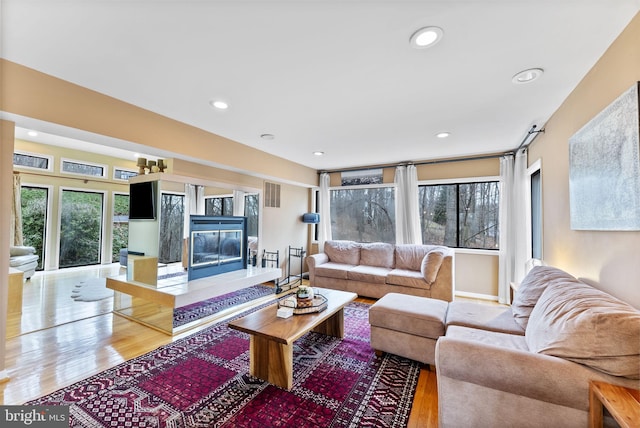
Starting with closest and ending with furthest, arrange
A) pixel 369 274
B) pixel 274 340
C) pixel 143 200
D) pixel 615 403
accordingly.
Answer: pixel 615 403 < pixel 274 340 < pixel 143 200 < pixel 369 274

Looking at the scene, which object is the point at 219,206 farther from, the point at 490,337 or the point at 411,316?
the point at 490,337

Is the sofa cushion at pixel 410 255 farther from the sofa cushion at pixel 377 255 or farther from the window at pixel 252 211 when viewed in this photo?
the window at pixel 252 211

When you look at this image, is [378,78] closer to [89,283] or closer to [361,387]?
[361,387]

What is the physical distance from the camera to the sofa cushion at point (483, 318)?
6.61 ft

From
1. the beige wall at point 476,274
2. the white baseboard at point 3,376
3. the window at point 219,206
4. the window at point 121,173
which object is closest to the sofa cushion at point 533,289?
the beige wall at point 476,274

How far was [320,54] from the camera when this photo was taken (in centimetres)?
173

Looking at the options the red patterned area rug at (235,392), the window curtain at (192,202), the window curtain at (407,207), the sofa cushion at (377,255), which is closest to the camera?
the red patterned area rug at (235,392)

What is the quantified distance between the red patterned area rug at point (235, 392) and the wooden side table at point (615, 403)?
3.21 feet

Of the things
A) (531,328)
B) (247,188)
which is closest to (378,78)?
(531,328)

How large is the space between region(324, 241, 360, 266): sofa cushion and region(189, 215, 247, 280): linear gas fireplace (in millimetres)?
1706

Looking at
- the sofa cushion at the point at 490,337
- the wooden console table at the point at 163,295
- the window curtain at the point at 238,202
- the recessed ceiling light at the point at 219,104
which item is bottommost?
the wooden console table at the point at 163,295

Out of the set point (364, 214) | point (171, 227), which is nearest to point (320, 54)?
point (171, 227)

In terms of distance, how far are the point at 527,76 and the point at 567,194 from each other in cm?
109

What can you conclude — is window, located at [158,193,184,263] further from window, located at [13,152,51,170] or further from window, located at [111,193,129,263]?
window, located at [13,152,51,170]
